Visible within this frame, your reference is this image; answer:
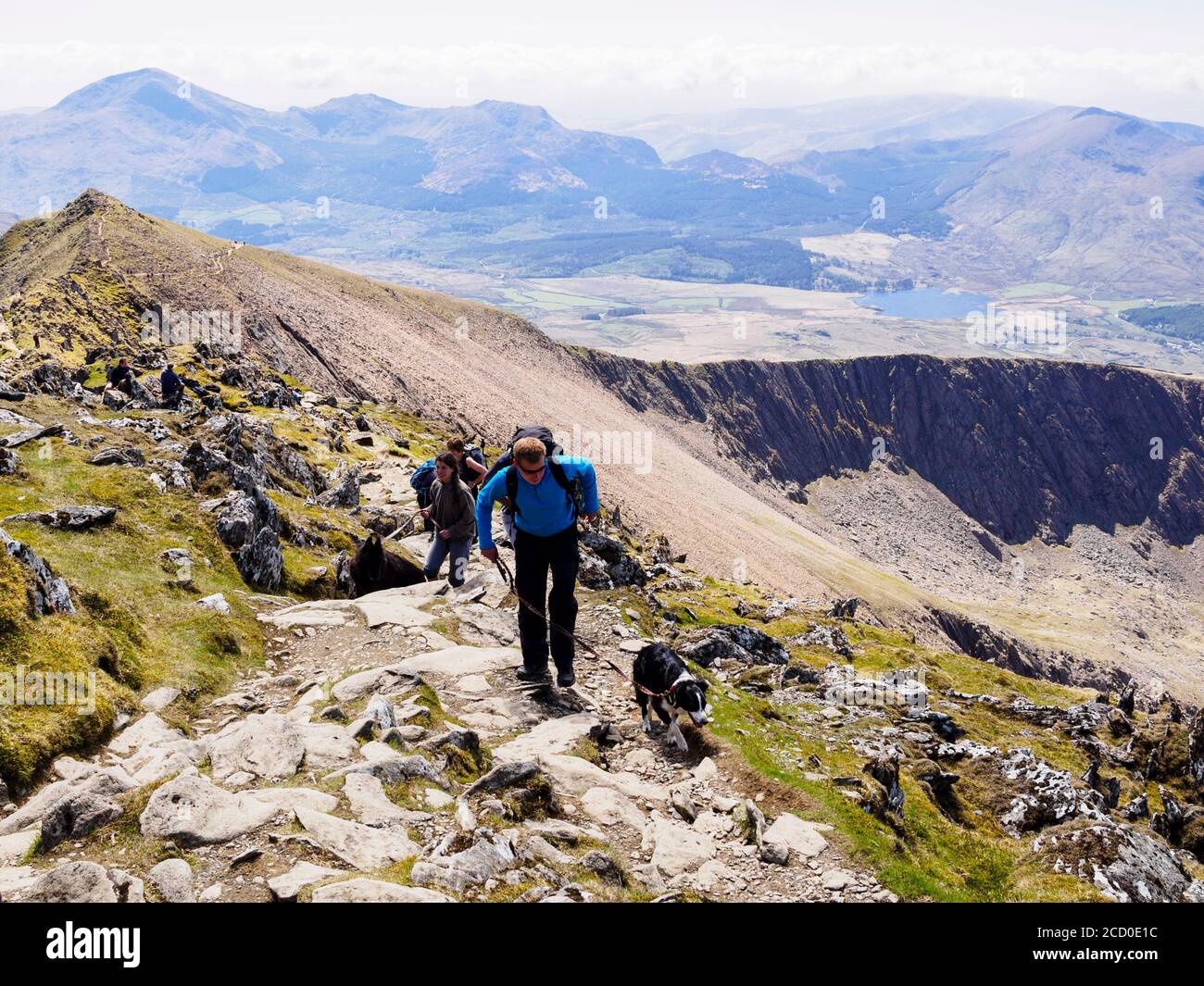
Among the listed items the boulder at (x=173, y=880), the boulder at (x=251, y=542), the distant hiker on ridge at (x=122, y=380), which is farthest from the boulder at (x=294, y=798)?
the distant hiker on ridge at (x=122, y=380)

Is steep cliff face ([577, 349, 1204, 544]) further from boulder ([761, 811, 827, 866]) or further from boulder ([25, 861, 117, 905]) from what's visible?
boulder ([25, 861, 117, 905])

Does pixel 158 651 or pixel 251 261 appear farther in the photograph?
pixel 251 261

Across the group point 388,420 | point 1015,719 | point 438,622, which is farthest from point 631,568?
point 388,420

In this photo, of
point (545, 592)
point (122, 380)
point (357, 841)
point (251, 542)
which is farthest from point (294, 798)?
point (122, 380)

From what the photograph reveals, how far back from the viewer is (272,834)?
881 cm

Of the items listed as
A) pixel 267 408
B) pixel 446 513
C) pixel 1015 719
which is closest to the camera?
pixel 446 513

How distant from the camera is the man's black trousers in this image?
14438 millimetres

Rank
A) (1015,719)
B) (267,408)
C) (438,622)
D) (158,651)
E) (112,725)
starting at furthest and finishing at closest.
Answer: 1. (267,408)
2. (1015,719)
3. (438,622)
4. (158,651)
5. (112,725)

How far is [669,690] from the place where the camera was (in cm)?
1417

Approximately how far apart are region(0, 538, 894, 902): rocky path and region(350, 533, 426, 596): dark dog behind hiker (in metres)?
4.81

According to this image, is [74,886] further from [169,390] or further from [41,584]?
[169,390]
